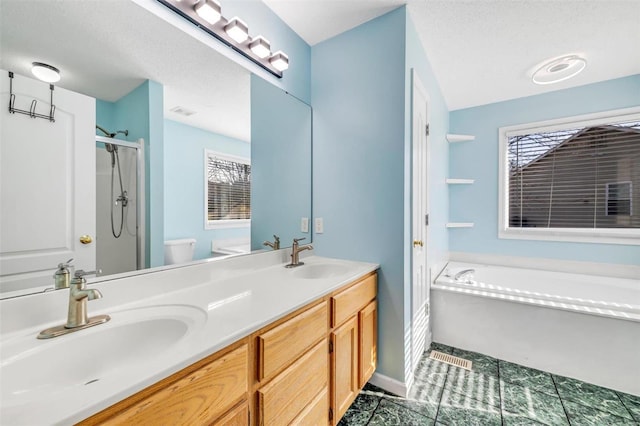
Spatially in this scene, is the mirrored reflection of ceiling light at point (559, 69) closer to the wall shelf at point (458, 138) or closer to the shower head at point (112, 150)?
the wall shelf at point (458, 138)

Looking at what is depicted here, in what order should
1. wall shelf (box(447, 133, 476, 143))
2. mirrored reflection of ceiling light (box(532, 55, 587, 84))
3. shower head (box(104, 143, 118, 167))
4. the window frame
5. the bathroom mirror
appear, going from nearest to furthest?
1. the bathroom mirror
2. shower head (box(104, 143, 118, 167))
3. mirrored reflection of ceiling light (box(532, 55, 587, 84))
4. the window frame
5. wall shelf (box(447, 133, 476, 143))

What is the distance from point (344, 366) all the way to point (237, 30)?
1867 mm

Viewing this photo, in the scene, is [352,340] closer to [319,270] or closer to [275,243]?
[319,270]

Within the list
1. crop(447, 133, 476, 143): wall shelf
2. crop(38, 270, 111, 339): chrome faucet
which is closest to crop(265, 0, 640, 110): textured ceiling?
crop(447, 133, 476, 143): wall shelf

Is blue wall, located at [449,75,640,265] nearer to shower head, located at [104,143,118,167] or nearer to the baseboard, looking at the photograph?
the baseboard

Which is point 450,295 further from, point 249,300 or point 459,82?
point 459,82

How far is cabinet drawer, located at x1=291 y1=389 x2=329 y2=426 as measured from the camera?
1062 millimetres

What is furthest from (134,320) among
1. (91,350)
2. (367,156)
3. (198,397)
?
(367,156)

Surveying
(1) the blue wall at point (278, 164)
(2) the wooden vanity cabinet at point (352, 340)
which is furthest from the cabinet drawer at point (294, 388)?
(1) the blue wall at point (278, 164)

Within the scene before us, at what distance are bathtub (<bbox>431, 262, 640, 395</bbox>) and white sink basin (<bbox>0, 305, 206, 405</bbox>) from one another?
2.08 metres

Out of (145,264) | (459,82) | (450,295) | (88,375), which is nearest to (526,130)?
(459,82)

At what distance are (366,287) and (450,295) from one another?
110 cm

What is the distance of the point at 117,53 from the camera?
99 centimetres

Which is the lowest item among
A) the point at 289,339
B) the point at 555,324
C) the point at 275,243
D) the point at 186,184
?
the point at 555,324
